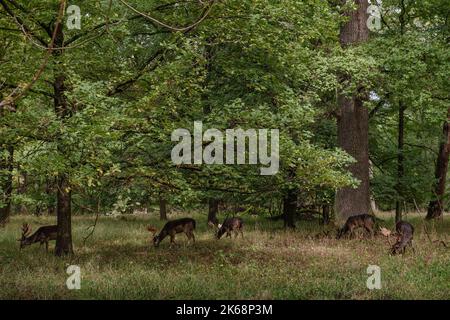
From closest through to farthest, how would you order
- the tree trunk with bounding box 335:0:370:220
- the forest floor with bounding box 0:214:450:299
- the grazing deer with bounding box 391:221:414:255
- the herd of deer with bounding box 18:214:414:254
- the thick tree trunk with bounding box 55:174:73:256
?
the forest floor with bounding box 0:214:450:299, the grazing deer with bounding box 391:221:414:255, the thick tree trunk with bounding box 55:174:73:256, the herd of deer with bounding box 18:214:414:254, the tree trunk with bounding box 335:0:370:220

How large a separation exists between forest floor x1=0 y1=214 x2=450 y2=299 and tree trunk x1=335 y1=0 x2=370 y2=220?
113 inches

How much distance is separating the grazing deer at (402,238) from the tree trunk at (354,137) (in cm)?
469

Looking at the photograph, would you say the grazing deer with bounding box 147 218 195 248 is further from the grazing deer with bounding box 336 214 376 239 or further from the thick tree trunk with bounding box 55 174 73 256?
the grazing deer with bounding box 336 214 376 239

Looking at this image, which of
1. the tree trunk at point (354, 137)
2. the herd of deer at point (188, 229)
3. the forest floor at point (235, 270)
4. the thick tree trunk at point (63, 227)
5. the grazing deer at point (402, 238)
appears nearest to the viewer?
the forest floor at point (235, 270)

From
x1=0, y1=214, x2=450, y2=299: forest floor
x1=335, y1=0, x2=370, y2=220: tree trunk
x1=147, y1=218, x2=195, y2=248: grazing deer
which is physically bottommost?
x1=0, y1=214, x2=450, y2=299: forest floor

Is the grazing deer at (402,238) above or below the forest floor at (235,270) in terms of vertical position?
above

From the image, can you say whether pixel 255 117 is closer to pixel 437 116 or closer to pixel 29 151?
pixel 29 151

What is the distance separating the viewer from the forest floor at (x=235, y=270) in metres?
9.24

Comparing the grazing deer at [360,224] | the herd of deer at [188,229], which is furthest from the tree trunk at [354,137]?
the grazing deer at [360,224]

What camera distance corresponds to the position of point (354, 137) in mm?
19047

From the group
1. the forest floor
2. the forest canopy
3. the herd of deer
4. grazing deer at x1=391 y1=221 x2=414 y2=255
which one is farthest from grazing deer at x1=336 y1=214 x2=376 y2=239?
the forest canopy

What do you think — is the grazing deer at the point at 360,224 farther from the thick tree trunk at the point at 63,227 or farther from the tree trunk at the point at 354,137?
the thick tree trunk at the point at 63,227

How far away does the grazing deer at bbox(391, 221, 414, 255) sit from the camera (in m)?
13.2

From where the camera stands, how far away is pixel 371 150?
23594 mm
